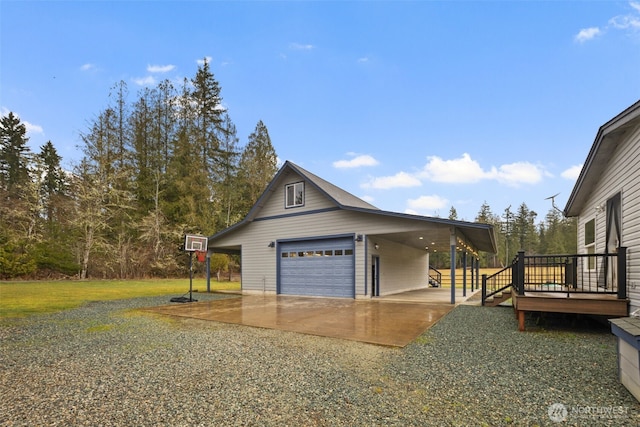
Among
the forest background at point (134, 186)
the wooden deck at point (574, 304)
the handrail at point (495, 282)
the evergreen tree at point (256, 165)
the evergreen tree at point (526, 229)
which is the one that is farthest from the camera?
the evergreen tree at point (526, 229)

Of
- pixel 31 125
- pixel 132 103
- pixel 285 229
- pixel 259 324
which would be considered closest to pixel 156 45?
pixel 285 229

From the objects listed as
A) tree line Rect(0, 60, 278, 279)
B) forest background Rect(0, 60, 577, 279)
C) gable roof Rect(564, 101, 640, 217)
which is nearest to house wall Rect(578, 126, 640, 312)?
gable roof Rect(564, 101, 640, 217)

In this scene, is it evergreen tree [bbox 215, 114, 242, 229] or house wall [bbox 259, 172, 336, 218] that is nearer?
house wall [bbox 259, 172, 336, 218]

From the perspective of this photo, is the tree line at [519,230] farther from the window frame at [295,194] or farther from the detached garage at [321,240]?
the window frame at [295,194]

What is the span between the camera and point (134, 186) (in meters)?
26.2

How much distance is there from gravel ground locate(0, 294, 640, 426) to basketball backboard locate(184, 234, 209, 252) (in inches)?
210

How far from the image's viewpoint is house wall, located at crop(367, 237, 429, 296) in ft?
Answer: 42.7

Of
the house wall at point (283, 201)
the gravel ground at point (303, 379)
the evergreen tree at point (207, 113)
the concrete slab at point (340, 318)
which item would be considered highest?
the evergreen tree at point (207, 113)

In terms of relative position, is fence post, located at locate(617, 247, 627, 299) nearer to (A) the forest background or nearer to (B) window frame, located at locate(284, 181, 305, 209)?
(B) window frame, located at locate(284, 181, 305, 209)

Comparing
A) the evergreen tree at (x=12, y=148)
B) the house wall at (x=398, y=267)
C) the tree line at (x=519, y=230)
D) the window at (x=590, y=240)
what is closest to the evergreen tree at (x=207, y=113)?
the evergreen tree at (x=12, y=148)

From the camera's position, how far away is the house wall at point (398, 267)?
13023mm

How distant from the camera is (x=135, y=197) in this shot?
81.9 feet

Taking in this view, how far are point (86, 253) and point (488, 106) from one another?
2764 centimetres

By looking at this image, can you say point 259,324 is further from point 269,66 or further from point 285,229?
point 269,66
